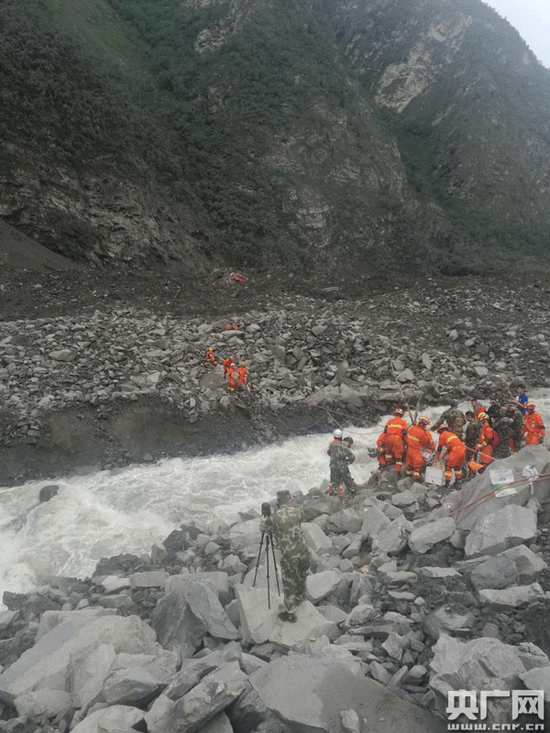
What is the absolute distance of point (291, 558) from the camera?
20.0 ft

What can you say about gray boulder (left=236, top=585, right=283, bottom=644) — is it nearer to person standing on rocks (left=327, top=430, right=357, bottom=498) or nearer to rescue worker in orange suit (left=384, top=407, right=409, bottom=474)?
person standing on rocks (left=327, top=430, right=357, bottom=498)

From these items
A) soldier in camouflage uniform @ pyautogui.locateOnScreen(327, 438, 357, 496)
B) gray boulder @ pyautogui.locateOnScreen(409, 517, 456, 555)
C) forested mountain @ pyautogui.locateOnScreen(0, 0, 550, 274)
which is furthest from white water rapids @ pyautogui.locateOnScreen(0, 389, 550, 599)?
forested mountain @ pyautogui.locateOnScreen(0, 0, 550, 274)

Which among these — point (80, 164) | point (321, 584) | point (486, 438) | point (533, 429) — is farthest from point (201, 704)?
point (80, 164)

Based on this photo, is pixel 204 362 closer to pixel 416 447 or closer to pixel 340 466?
pixel 340 466

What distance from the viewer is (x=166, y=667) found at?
5.27 meters

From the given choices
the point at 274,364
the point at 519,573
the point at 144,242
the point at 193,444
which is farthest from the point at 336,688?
the point at 144,242

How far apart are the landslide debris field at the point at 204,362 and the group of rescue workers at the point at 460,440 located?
3.40 metres

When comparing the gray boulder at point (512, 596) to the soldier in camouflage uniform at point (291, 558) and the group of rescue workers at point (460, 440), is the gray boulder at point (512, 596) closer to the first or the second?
the soldier in camouflage uniform at point (291, 558)

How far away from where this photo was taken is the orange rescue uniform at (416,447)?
1056 cm

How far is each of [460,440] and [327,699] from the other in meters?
6.76

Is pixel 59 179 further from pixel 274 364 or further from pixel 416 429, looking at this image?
pixel 416 429

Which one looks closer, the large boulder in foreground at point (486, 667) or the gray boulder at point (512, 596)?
the large boulder in foreground at point (486, 667)

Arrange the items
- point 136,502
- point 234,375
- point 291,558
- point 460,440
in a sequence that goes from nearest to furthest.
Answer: point 291,558 → point 460,440 → point 136,502 → point 234,375

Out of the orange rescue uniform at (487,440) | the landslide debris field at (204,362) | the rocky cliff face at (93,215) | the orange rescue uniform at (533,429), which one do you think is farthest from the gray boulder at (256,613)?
the rocky cliff face at (93,215)
